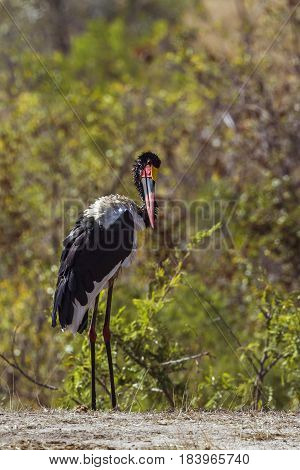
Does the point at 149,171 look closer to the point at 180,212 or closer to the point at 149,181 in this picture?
the point at 149,181

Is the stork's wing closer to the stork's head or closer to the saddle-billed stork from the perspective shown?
the saddle-billed stork

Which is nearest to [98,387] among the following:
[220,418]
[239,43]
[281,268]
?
[220,418]

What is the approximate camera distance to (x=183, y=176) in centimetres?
1499

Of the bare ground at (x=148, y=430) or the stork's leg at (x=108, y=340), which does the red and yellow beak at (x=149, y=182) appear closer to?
the stork's leg at (x=108, y=340)

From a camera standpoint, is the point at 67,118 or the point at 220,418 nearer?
the point at 220,418

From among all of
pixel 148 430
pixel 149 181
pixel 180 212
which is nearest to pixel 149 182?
pixel 149 181

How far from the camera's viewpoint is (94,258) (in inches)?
316

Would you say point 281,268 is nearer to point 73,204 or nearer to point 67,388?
point 73,204

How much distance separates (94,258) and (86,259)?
0.09 m

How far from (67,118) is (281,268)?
16.1ft

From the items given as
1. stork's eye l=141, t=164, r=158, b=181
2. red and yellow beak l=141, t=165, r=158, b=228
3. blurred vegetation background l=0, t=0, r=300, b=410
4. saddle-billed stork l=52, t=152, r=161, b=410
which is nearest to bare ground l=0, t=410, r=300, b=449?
saddle-billed stork l=52, t=152, r=161, b=410

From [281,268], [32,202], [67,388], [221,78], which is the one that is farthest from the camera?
[221,78]

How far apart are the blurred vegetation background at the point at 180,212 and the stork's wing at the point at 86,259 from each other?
2.36ft

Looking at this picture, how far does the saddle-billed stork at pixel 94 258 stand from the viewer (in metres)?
7.81
